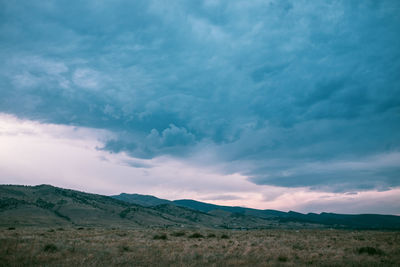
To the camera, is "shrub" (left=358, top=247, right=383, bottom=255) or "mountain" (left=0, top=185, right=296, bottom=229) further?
"mountain" (left=0, top=185, right=296, bottom=229)

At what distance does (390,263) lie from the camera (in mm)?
17125

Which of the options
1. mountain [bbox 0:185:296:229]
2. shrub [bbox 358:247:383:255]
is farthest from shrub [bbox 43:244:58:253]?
mountain [bbox 0:185:296:229]

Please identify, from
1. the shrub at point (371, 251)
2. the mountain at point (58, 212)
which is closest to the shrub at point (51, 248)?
the shrub at point (371, 251)

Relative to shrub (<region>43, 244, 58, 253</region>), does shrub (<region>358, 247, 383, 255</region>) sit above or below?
above

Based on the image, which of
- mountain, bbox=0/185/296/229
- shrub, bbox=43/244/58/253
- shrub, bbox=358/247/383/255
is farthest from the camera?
mountain, bbox=0/185/296/229

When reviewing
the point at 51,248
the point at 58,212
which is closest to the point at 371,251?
the point at 51,248

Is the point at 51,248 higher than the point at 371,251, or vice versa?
Result: the point at 371,251

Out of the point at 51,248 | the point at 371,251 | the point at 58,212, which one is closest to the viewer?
the point at 51,248

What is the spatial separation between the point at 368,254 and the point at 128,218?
10432 cm

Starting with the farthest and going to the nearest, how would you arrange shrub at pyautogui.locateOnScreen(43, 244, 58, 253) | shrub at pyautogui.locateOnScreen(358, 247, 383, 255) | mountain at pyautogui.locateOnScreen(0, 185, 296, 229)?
mountain at pyautogui.locateOnScreen(0, 185, 296, 229)
shrub at pyautogui.locateOnScreen(358, 247, 383, 255)
shrub at pyautogui.locateOnScreen(43, 244, 58, 253)

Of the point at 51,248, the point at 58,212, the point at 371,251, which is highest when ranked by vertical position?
the point at 371,251

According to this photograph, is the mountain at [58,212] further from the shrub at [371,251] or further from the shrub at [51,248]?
the shrub at [371,251]

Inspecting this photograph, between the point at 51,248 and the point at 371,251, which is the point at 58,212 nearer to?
the point at 51,248

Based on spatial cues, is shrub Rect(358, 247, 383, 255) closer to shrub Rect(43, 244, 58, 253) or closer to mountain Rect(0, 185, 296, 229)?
shrub Rect(43, 244, 58, 253)
